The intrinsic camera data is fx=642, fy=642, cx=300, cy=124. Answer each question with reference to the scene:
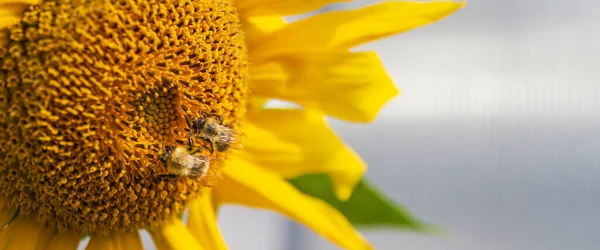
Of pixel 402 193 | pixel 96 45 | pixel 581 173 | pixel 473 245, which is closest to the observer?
pixel 96 45

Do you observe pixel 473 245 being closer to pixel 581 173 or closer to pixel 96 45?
pixel 581 173

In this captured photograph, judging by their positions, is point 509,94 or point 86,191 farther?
point 509,94

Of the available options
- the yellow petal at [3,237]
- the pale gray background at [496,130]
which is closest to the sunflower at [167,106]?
the yellow petal at [3,237]

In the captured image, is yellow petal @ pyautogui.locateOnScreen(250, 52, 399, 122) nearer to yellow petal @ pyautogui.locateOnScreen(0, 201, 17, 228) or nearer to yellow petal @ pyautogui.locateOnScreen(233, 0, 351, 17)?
yellow petal @ pyautogui.locateOnScreen(233, 0, 351, 17)

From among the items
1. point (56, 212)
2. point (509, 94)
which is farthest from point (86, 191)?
point (509, 94)

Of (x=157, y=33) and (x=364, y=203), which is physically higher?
(x=157, y=33)

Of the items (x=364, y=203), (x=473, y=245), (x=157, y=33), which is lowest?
(x=473, y=245)

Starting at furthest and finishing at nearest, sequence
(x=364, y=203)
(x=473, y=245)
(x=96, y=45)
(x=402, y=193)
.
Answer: (x=402, y=193) → (x=473, y=245) → (x=364, y=203) → (x=96, y=45)
